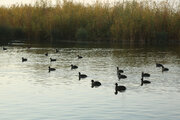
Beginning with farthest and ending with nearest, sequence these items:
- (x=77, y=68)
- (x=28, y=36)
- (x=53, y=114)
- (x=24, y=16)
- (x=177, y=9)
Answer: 1. (x=24, y=16)
2. (x=28, y=36)
3. (x=177, y=9)
4. (x=77, y=68)
5. (x=53, y=114)

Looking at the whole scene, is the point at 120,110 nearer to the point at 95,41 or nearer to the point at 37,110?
the point at 37,110

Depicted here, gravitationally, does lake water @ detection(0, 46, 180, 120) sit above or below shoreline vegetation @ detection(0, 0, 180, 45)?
below

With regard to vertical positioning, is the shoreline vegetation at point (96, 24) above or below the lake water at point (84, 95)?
above

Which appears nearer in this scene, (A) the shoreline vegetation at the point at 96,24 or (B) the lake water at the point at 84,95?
(B) the lake water at the point at 84,95

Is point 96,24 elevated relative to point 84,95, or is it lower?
elevated

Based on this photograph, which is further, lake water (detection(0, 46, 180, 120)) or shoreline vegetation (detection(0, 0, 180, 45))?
shoreline vegetation (detection(0, 0, 180, 45))

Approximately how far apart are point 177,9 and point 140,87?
2622 inches

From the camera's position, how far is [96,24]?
309 ft

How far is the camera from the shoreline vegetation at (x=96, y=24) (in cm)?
8538

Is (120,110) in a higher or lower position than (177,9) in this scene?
lower

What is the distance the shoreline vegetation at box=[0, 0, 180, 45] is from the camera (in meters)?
85.4

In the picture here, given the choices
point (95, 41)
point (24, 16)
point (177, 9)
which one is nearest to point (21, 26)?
point (24, 16)

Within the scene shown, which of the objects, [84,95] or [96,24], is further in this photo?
[96,24]

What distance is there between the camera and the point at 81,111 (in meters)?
21.2
